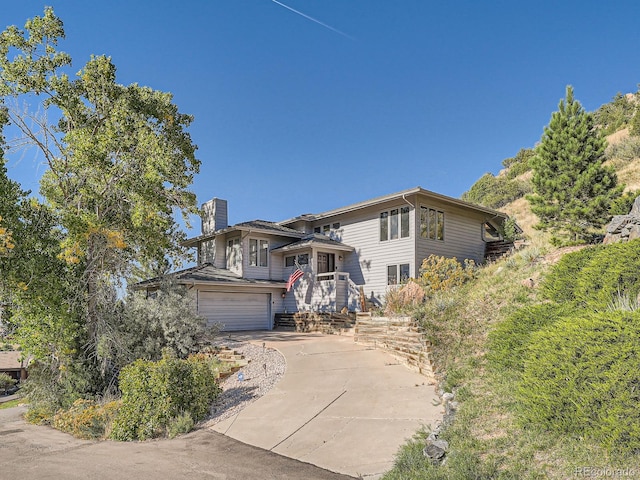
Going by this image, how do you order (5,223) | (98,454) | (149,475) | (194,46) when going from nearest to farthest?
(149,475), (98,454), (5,223), (194,46)

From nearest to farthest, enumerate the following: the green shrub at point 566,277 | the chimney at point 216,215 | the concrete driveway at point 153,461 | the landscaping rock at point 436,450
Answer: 1. the landscaping rock at point 436,450
2. the concrete driveway at point 153,461
3. the green shrub at point 566,277
4. the chimney at point 216,215

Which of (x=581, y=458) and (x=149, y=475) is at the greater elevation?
(x=581, y=458)

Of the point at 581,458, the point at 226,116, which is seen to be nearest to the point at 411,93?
the point at 226,116

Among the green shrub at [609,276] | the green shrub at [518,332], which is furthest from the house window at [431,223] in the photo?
the green shrub at [518,332]

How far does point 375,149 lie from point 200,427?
62.1ft

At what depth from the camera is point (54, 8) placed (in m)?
14.5

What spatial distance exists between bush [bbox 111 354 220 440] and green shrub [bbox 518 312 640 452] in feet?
22.2

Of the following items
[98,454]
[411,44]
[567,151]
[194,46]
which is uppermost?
[411,44]

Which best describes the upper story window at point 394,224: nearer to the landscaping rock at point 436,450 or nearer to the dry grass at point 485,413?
the dry grass at point 485,413

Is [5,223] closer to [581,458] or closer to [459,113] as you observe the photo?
[581,458]

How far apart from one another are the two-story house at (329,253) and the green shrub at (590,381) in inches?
544

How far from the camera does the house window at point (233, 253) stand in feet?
75.7

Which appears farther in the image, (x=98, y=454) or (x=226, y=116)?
(x=226, y=116)

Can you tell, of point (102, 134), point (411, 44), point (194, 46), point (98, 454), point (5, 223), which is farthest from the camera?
point (411, 44)
